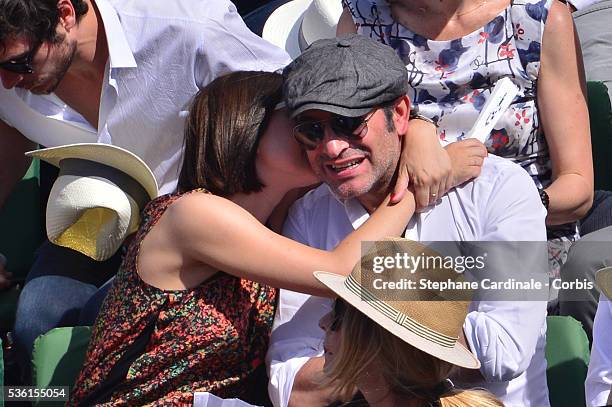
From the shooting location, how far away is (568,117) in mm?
3012

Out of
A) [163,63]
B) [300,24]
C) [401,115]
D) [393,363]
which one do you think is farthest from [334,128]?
[300,24]

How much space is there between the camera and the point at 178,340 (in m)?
2.49

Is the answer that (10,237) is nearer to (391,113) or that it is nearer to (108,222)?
(108,222)

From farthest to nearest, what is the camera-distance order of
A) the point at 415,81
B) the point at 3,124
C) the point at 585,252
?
the point at 3,124
the point at 415,81
the point at 585,252

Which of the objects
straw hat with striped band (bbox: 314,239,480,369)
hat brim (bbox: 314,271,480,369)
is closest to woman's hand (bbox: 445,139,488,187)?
straw hat with striped band (bbox: 314,239,480,369)

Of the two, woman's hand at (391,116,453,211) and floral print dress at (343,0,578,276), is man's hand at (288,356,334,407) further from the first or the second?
floral print dress at (343,0,578,276)

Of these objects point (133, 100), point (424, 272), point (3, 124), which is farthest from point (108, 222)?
point (424, 272)

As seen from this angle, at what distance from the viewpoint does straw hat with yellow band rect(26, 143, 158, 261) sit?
288 centimetres

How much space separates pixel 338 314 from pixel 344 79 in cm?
62

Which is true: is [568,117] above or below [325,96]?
below

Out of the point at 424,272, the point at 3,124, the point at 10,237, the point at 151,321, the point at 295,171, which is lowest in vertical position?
the point at 10,237

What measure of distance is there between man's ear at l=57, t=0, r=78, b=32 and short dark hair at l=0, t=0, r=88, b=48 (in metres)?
0.02

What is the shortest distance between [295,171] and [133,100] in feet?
2.83

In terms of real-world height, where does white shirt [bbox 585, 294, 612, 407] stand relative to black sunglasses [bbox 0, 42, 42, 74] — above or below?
below
